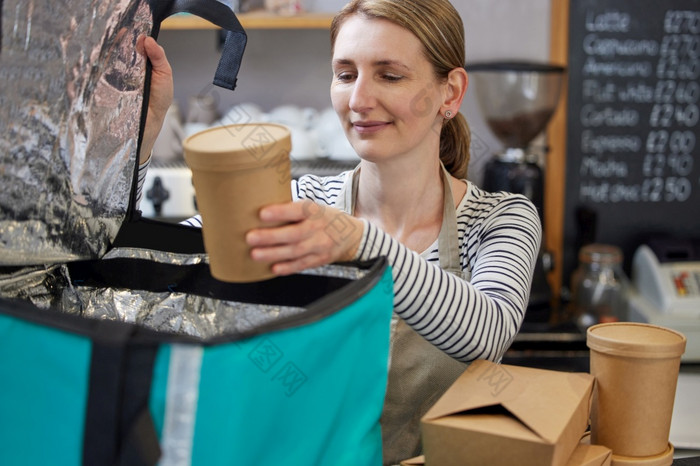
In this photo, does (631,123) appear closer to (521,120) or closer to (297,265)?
(521,120)

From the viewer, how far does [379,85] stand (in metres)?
1.29

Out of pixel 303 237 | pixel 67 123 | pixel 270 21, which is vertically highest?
pixel 270 21

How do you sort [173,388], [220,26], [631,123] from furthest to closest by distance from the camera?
1. [631,123]
2. [220,26]
3. [173,388]

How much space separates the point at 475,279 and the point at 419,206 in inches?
11.2

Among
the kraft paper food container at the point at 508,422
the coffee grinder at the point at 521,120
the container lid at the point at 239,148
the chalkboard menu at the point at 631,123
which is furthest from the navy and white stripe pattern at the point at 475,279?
the chalkboard menu at the point at 631,123

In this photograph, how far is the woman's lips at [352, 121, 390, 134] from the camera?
50.8 inches

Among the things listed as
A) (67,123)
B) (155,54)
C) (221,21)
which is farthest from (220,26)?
(67,123)

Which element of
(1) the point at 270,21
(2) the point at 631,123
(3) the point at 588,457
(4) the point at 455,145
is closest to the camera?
(3) the point at 588,457

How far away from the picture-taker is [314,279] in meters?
0.94

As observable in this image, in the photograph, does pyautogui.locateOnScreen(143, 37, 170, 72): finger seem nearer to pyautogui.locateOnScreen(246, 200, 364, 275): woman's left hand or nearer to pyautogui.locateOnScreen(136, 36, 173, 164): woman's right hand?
pyautogui.locateOnScreen(136, 36, 173, 164): woman's right hand

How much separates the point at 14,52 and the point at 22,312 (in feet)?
0.98

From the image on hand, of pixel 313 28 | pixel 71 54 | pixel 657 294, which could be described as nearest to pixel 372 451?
pixel 71 54

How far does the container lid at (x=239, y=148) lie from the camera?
0.72 meters

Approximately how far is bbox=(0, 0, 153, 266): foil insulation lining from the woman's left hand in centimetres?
32
